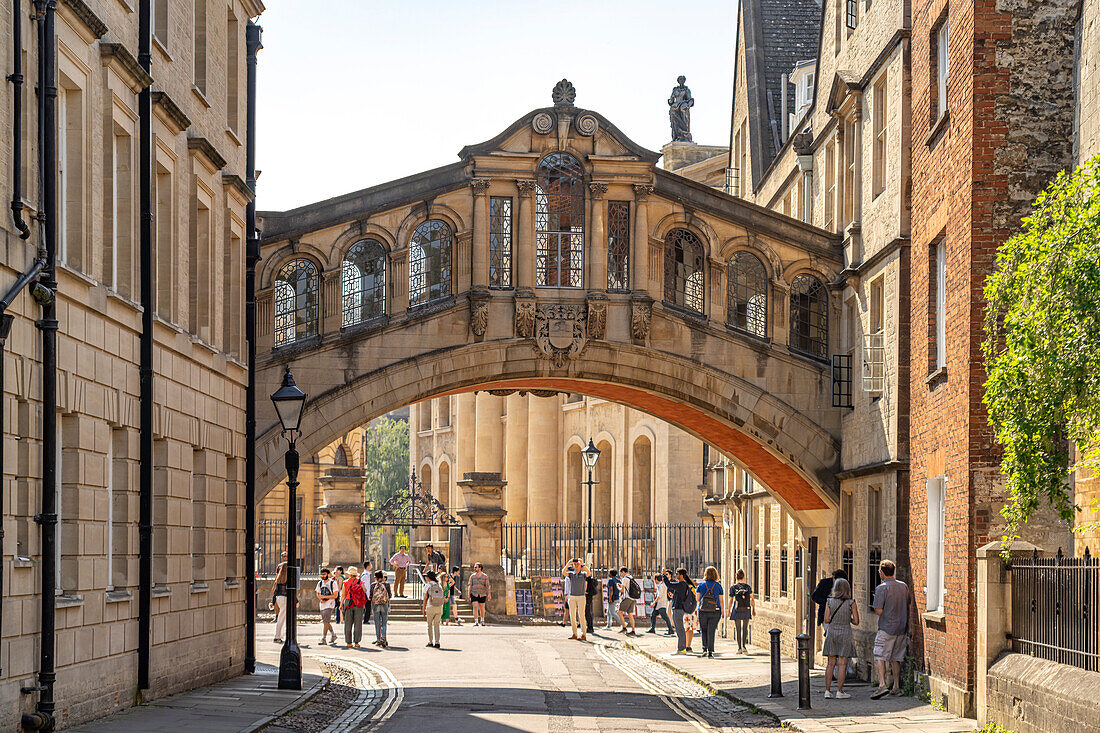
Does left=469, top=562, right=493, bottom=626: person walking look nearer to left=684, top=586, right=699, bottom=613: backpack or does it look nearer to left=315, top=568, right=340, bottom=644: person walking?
left=315, top=568, right=340, bottom=644: person walking

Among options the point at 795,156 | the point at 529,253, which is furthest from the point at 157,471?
the point at 795,156

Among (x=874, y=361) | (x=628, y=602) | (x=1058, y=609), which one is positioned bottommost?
(x=628, y=602)

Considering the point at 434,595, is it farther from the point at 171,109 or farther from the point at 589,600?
the point at 171,109

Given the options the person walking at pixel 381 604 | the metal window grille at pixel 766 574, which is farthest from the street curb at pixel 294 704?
the metal window grille at pixel 766 574

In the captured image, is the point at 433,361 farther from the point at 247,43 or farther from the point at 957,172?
the point at 957,172

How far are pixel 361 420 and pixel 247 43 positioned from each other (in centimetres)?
612

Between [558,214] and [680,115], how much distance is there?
3363cm

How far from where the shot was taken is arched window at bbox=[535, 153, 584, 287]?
82.9 feet

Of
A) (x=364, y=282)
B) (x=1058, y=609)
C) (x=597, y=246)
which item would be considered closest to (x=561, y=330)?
(x=597, y=246)

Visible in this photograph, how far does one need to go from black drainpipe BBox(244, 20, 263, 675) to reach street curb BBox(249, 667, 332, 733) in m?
1.43

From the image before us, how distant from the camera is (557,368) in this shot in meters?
25.6

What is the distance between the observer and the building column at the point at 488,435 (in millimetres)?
63031

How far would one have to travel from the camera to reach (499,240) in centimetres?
2522

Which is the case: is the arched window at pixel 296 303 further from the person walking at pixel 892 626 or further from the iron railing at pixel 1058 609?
the iron railing at pixel 1058 609
